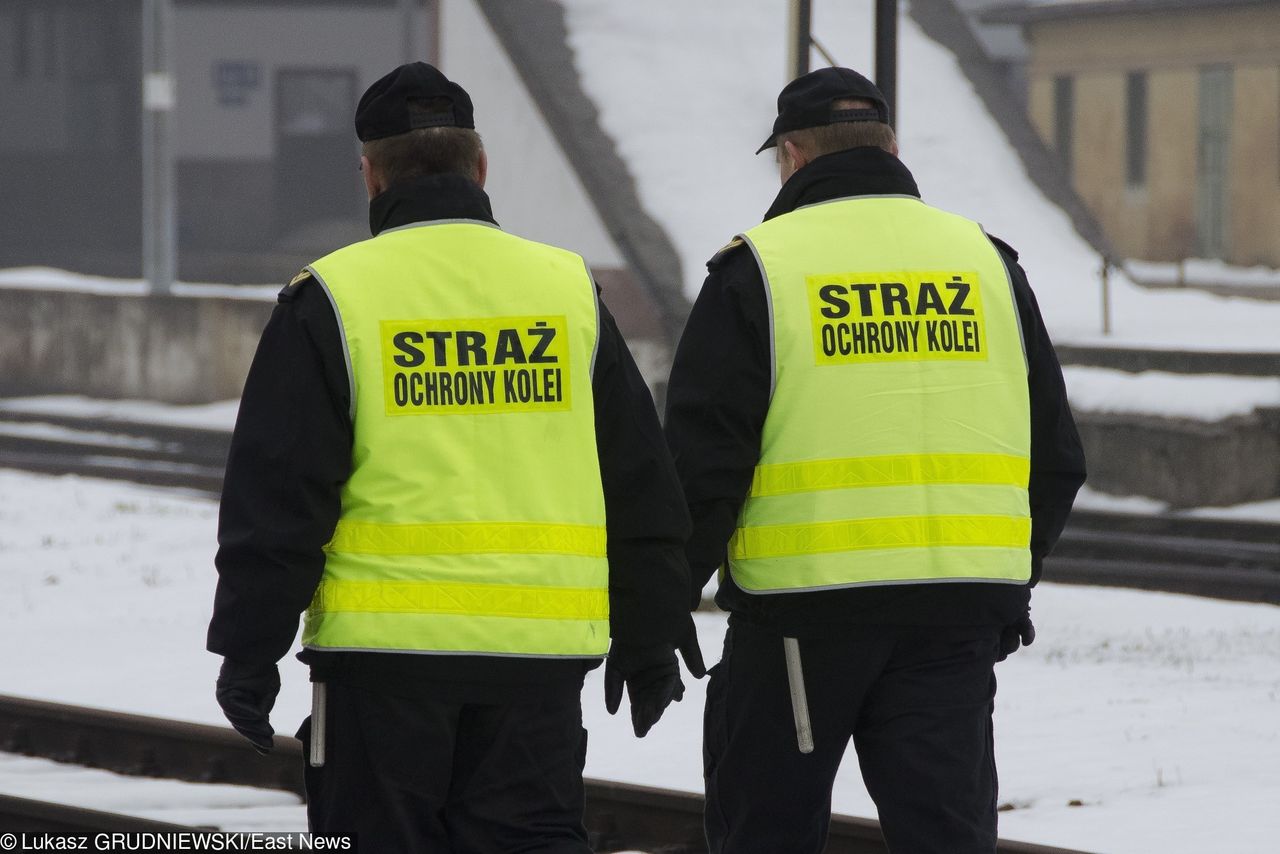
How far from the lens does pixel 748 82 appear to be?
2094 centimetres

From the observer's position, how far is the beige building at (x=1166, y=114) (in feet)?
88.6

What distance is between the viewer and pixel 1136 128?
94.0ft

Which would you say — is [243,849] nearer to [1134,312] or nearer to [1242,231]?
[1134,312]

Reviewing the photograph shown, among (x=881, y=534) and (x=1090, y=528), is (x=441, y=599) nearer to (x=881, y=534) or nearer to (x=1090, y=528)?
(x=881, y=534)

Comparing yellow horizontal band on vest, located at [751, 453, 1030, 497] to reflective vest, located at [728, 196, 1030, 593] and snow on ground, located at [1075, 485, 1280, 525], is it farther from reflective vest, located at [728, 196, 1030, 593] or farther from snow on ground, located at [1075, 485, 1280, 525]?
snow on ground, located at [1075, 485, 1280, 525]

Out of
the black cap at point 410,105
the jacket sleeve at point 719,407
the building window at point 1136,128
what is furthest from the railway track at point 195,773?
the building window at point 1136,128

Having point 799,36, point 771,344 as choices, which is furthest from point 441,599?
point 799,36

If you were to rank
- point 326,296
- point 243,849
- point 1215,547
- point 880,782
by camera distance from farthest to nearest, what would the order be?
1. point 1215,547
2. point 243,849
3. point 880,782
4. point 326,296

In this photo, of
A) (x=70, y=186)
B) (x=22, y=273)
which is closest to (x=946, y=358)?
(x=22, y=273)

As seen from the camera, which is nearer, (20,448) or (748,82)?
(20,448)

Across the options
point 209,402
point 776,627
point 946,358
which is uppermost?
point 946,358

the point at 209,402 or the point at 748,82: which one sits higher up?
the point at 748,82

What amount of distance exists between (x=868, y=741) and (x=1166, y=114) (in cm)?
2566

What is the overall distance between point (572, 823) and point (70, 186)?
40.1 metres
